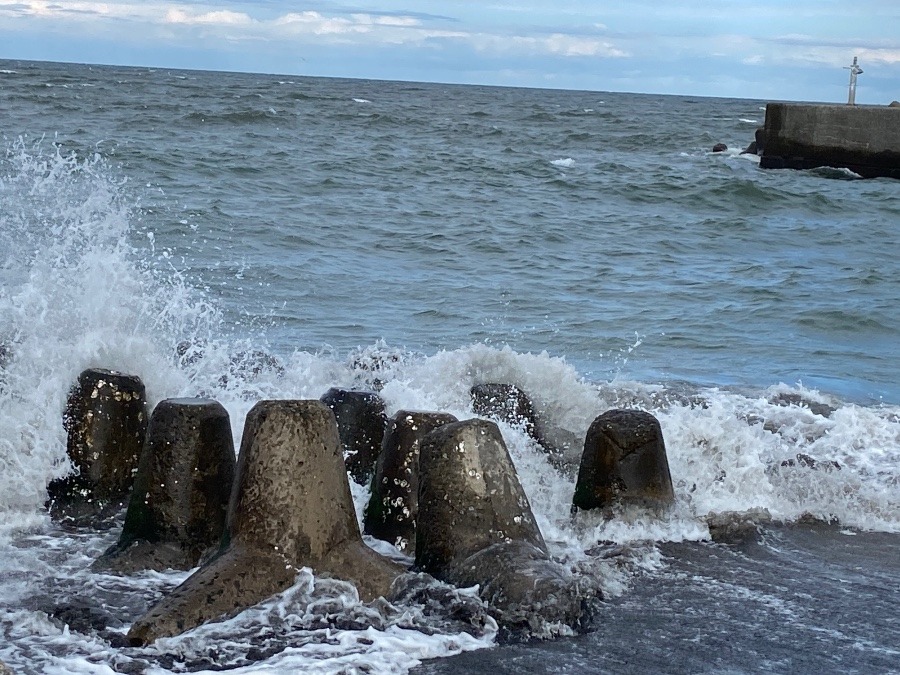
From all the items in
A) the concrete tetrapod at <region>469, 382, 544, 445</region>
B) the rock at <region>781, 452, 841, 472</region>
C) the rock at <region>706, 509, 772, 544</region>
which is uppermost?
the concrete tetrapod at <region>469, 382, 544, 445</region>

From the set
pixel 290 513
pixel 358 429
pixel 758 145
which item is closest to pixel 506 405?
pixel 358 429

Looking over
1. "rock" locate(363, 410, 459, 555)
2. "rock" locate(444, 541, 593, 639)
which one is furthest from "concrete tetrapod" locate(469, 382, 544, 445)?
"rock" locate(444, 541, 593, 639)

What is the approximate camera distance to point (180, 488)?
4715 millimetres

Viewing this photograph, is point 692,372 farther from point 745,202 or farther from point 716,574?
point 745,202

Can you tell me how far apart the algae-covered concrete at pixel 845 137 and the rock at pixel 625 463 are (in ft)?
69.3

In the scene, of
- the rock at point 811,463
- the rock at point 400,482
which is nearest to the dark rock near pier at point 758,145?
the rock at point 811,463

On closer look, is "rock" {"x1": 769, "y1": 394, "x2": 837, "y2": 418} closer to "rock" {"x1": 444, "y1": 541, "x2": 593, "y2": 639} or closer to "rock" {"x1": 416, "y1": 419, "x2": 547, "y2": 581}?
"rock" {"x1": 416, "y1": 419, "x2": 547, "y2": 581}

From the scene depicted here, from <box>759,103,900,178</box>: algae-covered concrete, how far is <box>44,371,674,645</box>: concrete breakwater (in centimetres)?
2220

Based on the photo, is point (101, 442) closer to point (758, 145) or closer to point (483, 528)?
point (483, 528)

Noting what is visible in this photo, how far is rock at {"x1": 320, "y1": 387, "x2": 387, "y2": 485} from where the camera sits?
18.4 feet

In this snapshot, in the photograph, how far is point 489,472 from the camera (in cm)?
445

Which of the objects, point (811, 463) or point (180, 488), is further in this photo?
point (811, 463)

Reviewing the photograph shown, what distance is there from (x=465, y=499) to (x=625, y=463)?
123 cm

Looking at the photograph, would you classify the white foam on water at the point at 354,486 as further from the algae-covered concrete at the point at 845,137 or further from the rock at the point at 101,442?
the algae-covered concrete at the point at 845,137
